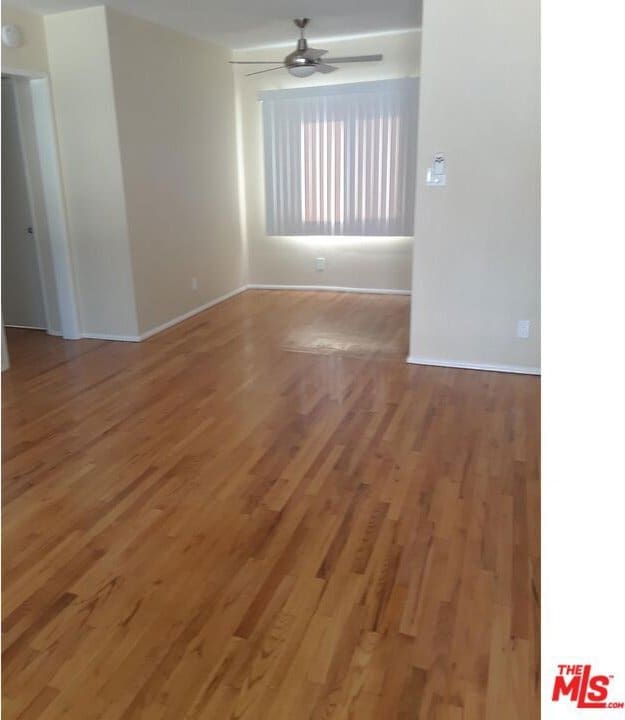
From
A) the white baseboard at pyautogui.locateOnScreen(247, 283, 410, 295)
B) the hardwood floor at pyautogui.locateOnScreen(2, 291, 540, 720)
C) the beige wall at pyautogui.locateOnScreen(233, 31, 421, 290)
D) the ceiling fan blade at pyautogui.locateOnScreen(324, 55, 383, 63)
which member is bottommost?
the hardwood floor at pyautogui.locateOnScreen(2, 291, 540, 720)

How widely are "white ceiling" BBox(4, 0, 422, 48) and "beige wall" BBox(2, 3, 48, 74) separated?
2.9 inches

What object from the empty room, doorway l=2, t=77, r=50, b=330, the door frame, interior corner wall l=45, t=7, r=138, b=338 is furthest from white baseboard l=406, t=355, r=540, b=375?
doorway l=2, t=77, r=50, b=330

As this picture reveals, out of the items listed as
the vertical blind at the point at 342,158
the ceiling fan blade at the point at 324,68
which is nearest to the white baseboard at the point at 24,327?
the vertical blind at the point at 342,158

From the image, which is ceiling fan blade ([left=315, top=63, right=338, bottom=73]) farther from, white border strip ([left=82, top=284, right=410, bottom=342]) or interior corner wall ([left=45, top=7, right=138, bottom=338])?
white border strip ([left=82, top=284, right=410, bottom=342])

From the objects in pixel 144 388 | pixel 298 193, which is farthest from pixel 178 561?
pixel 298 193

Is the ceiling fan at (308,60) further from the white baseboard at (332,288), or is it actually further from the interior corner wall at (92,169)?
the white baseboard at (332,288)

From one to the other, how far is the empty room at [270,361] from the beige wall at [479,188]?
15 millimetres

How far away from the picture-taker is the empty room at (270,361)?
1.63 m

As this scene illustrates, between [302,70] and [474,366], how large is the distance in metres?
3.31

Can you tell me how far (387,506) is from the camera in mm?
2312

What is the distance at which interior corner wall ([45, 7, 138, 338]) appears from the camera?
414 centimetres

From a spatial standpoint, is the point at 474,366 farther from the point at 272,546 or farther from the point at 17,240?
the point at 17,240

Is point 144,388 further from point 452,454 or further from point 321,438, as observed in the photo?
point 452,454
